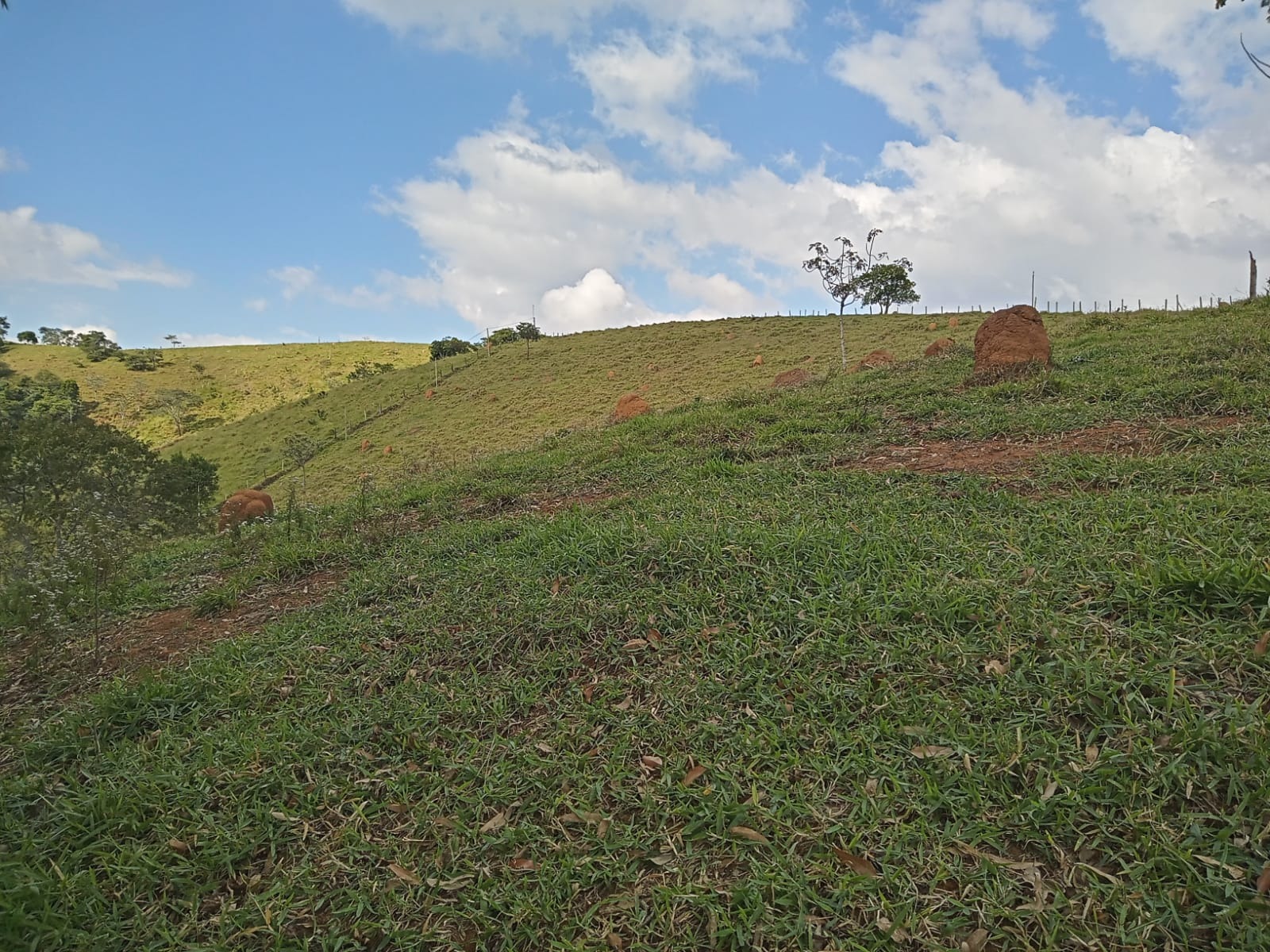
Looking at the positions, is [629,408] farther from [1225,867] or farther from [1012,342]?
[1225,867]

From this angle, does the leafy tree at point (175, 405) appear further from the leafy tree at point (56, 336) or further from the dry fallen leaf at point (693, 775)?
the dry fallen leaf at point (693, 775)

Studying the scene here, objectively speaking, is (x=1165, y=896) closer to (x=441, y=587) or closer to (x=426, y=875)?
(x=426, y=875)

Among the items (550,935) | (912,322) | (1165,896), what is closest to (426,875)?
(550,935)

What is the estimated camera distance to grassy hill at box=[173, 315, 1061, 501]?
89.1 feet

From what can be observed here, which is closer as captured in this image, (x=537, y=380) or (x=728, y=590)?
(x=728, y=590)

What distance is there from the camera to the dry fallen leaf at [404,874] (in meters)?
2.26

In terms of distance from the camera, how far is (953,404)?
27.8 feet

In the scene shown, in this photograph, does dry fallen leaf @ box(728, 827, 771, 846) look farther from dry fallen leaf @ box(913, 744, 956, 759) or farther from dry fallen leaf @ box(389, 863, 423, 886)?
dry fallen leaf @ box(389, 863, 423, 886)

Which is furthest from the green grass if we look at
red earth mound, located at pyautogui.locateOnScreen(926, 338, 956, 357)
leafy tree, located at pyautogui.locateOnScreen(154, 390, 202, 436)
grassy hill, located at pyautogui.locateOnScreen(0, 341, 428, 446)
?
leafy tree, located at pyautogui.locateOnScreen(154, 390, 202, 436)

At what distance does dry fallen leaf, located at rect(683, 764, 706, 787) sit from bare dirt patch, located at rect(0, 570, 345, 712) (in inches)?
136

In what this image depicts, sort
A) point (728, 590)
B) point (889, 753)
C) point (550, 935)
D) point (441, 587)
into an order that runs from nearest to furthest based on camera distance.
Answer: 1. point (550, 935)
2. point (889, 753)
3. point (728, 590)
4. point (441, 587)

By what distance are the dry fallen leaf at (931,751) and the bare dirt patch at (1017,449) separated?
3.64 metres

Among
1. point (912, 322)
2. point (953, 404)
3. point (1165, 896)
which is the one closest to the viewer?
point (1165, 896)

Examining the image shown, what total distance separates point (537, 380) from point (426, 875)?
1360 inches
